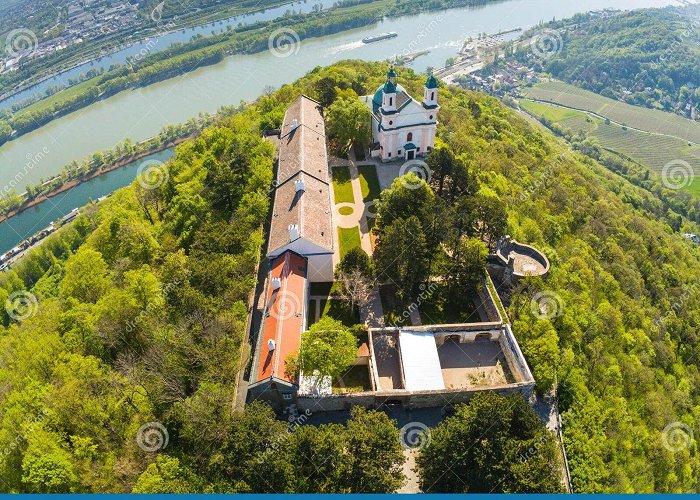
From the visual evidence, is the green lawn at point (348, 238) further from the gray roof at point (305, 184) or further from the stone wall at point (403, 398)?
the stone wall at point (403, 398)
